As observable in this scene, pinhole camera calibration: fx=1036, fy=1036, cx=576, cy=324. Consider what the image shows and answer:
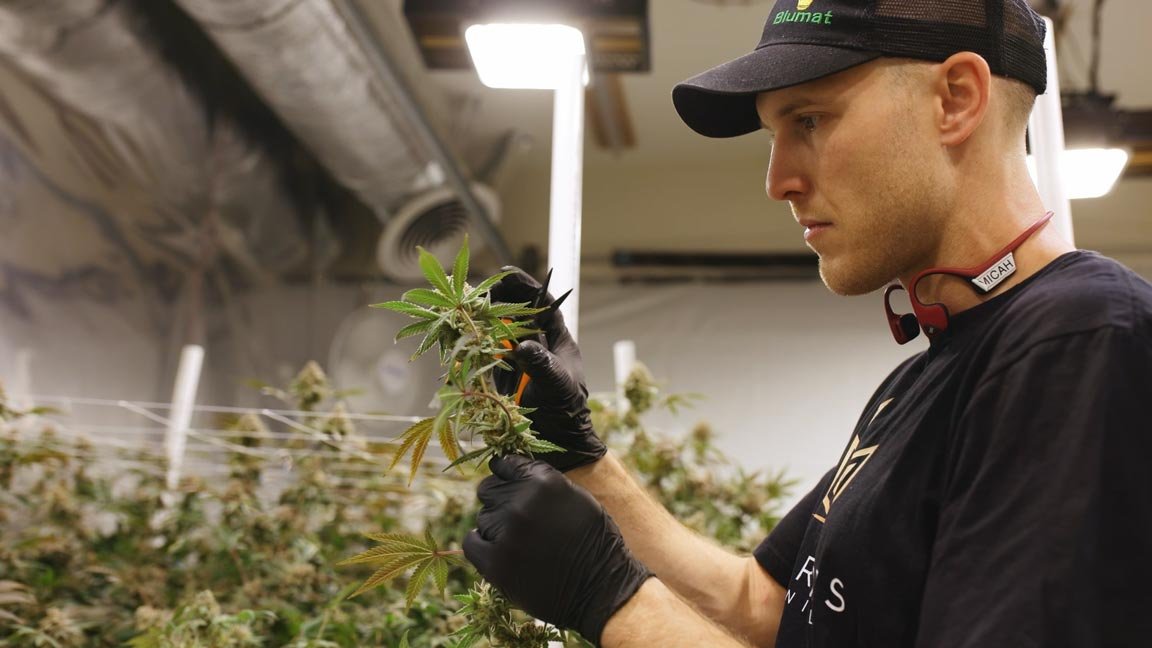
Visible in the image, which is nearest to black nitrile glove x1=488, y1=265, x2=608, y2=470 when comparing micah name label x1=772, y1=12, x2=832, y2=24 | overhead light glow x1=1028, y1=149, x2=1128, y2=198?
micah name label x1=772, y1=12, x2=832, y2=24

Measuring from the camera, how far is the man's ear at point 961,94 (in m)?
0.90

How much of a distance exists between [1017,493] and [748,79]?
1.44 ft

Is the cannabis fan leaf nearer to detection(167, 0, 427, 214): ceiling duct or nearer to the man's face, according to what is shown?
the man's face

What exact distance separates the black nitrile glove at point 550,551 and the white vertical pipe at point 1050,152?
2.60 feet

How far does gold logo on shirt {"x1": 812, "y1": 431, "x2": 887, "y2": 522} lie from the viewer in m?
0.97

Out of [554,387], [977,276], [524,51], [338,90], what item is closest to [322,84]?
[338,90]

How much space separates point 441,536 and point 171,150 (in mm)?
2314

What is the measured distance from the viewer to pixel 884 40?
2.99 feet

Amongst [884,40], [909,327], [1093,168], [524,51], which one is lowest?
[909,327]

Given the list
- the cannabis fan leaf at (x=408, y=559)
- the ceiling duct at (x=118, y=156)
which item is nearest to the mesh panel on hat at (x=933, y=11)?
the cannabis fan leaf at (x=408, y=559)

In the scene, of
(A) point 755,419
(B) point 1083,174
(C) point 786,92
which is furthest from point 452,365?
(A) point 755,419

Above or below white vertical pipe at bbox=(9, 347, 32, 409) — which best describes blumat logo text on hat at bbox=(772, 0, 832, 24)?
above

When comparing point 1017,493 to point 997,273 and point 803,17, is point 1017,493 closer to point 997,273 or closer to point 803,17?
point 997,273

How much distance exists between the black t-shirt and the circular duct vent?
357 cm
